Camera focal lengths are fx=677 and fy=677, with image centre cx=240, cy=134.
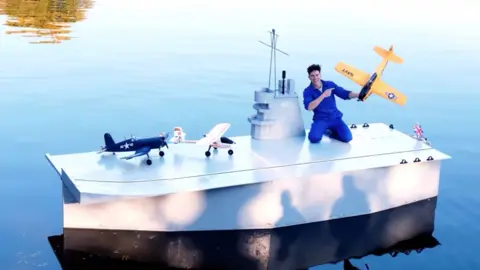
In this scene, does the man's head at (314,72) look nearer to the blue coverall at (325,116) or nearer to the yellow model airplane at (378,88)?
the blue coverall at (325,116)

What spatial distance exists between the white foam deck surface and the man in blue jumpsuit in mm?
110

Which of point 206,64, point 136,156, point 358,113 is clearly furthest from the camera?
point 206,64

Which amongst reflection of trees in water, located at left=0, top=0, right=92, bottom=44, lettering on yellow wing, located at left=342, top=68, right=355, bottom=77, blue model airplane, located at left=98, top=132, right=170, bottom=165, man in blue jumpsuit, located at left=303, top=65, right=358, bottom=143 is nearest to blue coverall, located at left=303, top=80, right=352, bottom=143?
man in blue jumpsuit, located at left=303, top=65, right=358, bottom=143

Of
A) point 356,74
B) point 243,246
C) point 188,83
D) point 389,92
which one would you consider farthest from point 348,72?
point 188,83

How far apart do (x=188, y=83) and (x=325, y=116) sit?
5280mm

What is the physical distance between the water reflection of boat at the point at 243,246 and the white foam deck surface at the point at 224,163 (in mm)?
502

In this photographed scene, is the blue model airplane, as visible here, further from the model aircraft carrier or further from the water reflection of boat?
the water reflection of boat

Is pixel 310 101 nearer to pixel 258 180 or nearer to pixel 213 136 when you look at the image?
pixel 213 136

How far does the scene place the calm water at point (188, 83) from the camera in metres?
6.75

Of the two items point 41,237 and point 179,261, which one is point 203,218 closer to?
point 179,261

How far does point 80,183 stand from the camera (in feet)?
18.9

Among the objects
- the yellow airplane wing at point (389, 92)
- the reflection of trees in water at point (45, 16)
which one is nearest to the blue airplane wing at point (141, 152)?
the yellow airplane wing at point (389, 92)

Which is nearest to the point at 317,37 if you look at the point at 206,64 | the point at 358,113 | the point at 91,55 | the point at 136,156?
the point at 206,64

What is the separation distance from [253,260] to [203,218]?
592 mm
